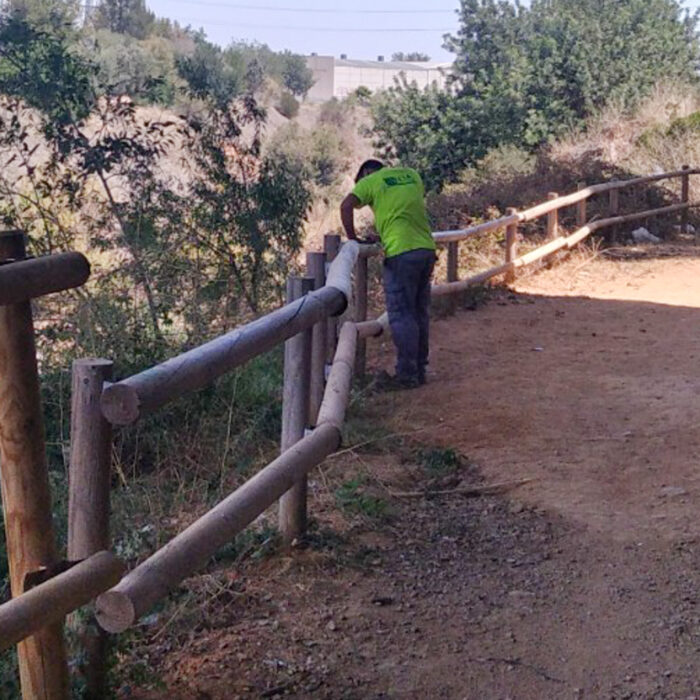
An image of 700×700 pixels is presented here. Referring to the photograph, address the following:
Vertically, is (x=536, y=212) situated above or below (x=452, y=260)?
above

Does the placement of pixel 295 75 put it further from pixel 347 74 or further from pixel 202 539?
pixel 202 539

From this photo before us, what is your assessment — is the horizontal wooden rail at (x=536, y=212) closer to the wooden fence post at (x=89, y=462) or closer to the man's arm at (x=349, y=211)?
the man's arm at (x=349, y=211)

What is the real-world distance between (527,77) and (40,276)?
1036 inches

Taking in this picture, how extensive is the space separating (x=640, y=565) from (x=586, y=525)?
51cm

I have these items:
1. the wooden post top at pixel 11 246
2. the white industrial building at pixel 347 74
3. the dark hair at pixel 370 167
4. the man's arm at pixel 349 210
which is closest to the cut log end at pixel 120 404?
the wooden post top at pixel 11 246

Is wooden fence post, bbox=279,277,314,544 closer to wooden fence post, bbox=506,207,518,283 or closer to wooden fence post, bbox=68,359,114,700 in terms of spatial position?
wooden fence post, bbox=68,359,114,700

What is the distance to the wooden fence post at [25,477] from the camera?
2.50 meters

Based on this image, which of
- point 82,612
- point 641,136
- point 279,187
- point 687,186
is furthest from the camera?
point 641,136

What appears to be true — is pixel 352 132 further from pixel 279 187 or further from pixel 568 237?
pixel 279 187

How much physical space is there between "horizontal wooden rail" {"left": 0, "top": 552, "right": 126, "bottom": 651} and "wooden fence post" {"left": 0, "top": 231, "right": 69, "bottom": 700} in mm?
147

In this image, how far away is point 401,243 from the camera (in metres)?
7.65

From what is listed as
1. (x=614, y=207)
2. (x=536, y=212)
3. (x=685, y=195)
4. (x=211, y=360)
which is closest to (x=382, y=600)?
(x=211, y=360)

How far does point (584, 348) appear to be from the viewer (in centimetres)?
920

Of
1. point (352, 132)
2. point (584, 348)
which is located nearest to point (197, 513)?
point (584, 348)
